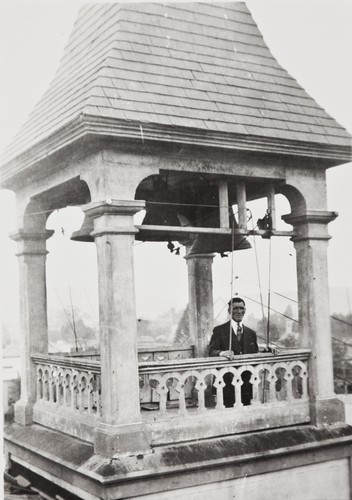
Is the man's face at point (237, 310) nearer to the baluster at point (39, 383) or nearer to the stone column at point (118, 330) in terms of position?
the stone column at point (118, 330)

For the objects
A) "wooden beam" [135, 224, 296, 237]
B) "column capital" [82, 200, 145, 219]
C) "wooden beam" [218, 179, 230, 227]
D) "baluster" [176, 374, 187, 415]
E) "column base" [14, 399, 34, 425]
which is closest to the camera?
"column capital" [82, 200, 145, 219]

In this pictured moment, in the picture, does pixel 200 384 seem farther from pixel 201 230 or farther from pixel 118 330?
pixel 201 230

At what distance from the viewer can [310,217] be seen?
844cm

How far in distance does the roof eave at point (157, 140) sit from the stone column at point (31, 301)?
961mm

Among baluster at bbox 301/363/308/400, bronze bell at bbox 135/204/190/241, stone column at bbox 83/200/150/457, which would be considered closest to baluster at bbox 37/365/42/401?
stone column at bbox 83/200/150/457

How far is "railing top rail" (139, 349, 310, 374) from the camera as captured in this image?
23.9 ft

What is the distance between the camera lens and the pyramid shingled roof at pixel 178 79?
7324 millimetres

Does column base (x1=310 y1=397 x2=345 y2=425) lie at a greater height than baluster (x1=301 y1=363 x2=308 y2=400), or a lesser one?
lesser

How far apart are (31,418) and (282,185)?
4663 millimetres

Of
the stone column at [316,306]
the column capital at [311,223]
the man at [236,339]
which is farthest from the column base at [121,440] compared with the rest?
the column capital at [311,223]

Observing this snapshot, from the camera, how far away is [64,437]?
8047 millimetres

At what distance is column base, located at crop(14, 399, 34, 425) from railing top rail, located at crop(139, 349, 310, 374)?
262 cm

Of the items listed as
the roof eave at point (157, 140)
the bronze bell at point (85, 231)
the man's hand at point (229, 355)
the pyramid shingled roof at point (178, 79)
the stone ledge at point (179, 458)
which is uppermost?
the pyramid shingled roof at point (178, 79)

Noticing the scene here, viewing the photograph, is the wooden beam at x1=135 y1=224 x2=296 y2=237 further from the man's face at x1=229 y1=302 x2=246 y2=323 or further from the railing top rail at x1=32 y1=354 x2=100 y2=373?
the railing top rail at x1=32 y1=354 x2=100 y2=373
